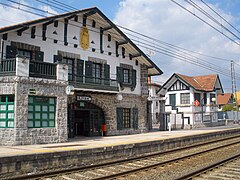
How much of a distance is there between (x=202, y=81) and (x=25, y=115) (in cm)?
3178

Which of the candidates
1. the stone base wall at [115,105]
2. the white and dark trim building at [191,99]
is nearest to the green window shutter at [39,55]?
the stone base wall at [115,105]

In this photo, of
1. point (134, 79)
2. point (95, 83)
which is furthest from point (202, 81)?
point (95, 83)

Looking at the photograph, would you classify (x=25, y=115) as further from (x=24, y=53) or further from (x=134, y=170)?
(x=134, y=170)

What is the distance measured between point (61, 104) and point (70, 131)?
322 centimetres

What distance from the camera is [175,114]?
32344 millimetres

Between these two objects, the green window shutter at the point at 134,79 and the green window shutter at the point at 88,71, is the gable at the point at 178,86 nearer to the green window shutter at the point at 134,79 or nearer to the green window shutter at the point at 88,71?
the green window shutter at the point at 134,79

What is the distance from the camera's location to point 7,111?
14125 millimetres

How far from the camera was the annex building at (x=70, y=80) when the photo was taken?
14.1 meters

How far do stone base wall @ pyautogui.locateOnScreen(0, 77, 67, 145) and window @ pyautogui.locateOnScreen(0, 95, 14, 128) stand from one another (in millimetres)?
274

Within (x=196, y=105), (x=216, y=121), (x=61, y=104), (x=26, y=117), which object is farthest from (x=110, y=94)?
(x=216, y=121)

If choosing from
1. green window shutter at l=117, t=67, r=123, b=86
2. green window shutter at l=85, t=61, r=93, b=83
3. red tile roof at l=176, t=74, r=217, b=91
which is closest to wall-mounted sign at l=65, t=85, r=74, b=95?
green window shutter at l=85, t=61, r=93, b=83

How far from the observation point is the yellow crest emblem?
1963cm

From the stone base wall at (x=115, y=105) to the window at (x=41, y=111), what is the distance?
8.90 ft

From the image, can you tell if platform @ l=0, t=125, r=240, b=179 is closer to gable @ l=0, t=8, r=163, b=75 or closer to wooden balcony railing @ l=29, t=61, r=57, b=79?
wooden balcony railing @ l=29, t=61, r=57, b=79
